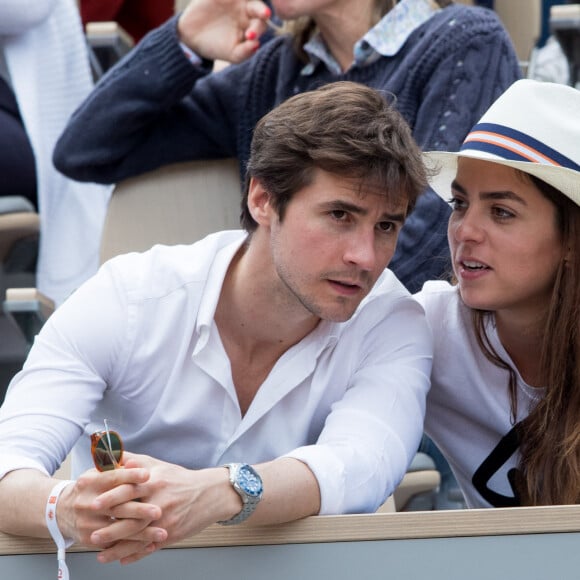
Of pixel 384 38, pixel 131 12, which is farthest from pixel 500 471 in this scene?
pixel 131 12

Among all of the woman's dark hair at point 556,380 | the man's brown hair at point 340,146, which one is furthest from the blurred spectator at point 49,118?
the woman's dark hair at point 556,380

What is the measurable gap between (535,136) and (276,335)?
0.50 m

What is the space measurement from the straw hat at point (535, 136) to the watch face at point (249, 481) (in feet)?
2.02

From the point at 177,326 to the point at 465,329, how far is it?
0.47m

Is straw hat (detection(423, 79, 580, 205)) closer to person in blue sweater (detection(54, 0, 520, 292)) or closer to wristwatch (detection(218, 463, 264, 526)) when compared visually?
person in blue sweater (detection(54, 0, 520, 292))

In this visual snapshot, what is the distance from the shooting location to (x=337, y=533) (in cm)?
141

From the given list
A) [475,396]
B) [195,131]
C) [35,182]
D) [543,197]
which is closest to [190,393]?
[475,396]

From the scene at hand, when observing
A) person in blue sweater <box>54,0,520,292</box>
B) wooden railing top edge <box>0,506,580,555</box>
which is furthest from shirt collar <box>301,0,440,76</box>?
wooden railing top edge <box>0,506,580,555</box>

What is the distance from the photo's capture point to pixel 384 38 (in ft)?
8.13

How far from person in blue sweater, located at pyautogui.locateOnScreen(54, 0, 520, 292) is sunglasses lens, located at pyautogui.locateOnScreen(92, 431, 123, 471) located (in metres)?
1.17

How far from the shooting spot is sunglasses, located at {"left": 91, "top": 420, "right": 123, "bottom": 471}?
137 centimetres

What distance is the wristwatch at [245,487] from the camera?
1.46 m

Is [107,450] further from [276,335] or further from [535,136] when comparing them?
[535,136]

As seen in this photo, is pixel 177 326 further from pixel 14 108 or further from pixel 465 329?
pixel 14 108
